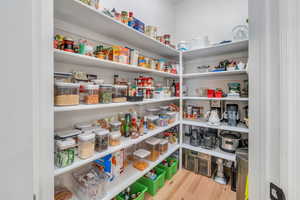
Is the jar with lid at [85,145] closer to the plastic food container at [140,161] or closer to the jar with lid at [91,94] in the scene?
the jar with lid at [91,94]

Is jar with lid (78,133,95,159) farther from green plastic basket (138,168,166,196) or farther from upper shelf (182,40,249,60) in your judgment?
upper shelf (182,40,249,60)

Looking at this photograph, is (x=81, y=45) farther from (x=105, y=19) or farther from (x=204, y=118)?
(x=204, y=118)

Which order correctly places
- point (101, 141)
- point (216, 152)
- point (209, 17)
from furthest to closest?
point (209, 17), point (216, 152), point (101, 141)

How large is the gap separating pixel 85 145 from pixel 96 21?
3.34 feet

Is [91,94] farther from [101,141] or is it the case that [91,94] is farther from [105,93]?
[101,141]

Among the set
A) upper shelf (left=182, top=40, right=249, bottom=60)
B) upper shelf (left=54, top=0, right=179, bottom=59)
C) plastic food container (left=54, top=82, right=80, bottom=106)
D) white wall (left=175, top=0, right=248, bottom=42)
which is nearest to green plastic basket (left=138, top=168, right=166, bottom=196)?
plastic food container (left=54, top=82, right=80, bottom=106)

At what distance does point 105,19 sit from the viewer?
40.3 inches

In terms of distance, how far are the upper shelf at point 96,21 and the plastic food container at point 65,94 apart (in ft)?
1.79

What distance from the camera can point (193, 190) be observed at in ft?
5.24

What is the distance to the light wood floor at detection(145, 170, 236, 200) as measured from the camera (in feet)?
4.89

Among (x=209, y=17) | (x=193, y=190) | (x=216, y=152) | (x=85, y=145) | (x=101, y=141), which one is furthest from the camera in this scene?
(x=209, y=17)

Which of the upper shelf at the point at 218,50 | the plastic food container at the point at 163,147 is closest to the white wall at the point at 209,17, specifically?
the upper shelf at the point at 218,50

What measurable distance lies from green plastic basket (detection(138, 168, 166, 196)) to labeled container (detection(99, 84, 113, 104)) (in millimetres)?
1119

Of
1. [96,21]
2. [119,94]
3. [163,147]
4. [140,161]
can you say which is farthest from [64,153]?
[163,147]
